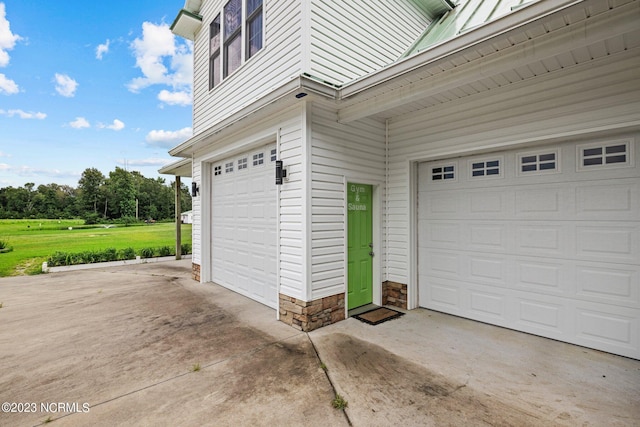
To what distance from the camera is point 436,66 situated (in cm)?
293

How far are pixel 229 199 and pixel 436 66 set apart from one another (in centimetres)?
481

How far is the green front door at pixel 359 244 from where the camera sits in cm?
462

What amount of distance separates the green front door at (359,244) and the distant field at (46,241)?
30.7 feet

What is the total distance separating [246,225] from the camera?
5707 millimetres

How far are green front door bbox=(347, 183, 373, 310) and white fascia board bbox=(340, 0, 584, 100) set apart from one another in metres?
1.71

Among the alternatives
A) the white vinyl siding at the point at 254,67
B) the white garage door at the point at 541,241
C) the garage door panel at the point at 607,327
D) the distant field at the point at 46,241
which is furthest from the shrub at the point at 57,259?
the garage door panel at the point at 607,327

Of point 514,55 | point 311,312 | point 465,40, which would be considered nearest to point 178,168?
point 311,312

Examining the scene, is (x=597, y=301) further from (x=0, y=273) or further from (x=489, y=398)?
(x=0, y=273)

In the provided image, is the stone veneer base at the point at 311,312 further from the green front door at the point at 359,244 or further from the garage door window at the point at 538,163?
the garage door window at the point at 538,163

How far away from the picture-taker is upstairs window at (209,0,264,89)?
17.3 feet

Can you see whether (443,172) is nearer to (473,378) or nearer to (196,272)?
(473,378)

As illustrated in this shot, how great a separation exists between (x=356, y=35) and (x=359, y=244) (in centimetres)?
352

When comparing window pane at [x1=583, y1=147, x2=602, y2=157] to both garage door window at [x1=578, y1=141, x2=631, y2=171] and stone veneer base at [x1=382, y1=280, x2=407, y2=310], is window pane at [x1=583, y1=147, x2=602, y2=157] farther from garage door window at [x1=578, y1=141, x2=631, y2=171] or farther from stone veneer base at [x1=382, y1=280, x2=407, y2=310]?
stone veneer base at [x1=382, y1=280, x2=407, y2=310]

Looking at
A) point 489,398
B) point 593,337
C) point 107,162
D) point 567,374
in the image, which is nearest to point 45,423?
point 489,398
